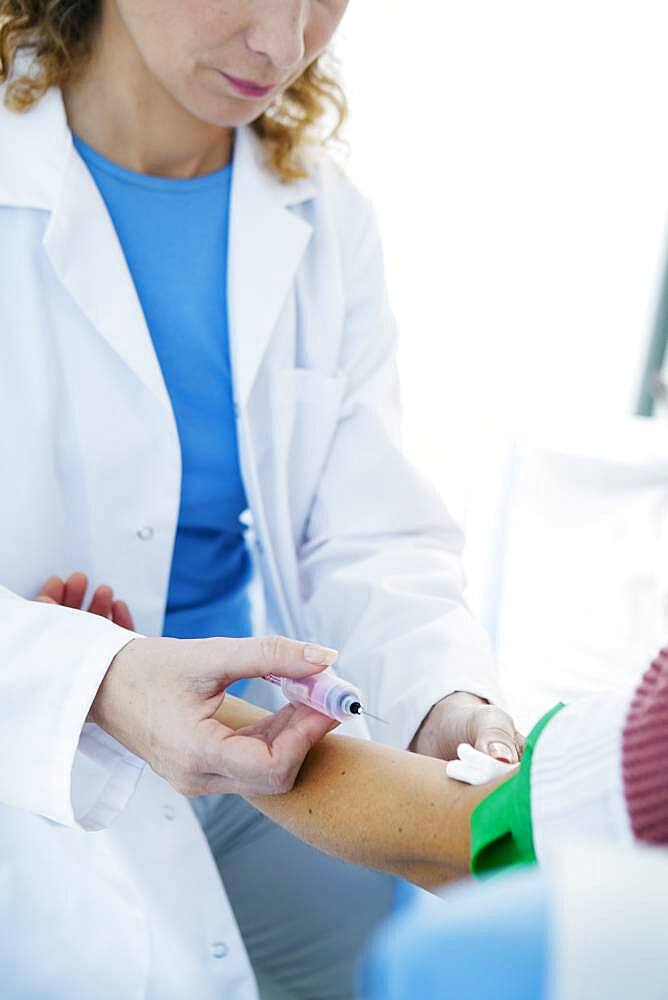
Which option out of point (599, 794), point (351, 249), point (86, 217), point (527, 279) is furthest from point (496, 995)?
point (527, 279)

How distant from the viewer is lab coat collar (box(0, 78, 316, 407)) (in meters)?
1.13

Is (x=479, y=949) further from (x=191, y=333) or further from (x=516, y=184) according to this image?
(x=516, y=184)

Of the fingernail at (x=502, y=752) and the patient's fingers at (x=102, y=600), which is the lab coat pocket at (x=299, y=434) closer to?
the patient's fingers at (x=102, y=600)

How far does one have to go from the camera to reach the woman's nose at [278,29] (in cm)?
104

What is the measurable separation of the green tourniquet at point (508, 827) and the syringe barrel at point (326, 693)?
0.54ft

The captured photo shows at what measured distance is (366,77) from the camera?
272cm

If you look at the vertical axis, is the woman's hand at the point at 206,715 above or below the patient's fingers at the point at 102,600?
above

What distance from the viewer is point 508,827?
0.60m

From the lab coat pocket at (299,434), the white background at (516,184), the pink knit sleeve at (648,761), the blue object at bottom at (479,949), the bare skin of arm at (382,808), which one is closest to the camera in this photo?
the blue object at bottom at (479,949)

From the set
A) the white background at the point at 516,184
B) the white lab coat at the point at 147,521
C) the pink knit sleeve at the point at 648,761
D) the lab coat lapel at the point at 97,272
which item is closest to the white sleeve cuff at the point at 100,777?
the white lab coat at the point at 147,521

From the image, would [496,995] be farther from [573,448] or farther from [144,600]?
[573,448]

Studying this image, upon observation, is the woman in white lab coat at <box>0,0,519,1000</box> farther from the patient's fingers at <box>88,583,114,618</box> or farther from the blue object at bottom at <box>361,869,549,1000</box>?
the blue object at bottom at <box>361,869,549,1000</box>

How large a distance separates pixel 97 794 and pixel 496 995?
62 cm

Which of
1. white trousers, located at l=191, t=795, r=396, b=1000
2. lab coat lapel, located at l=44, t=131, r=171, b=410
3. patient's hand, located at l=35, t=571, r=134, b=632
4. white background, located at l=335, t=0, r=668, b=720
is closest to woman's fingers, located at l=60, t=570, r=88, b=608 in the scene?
patient's hand, located at l=35, t=571, r=134, b=632
